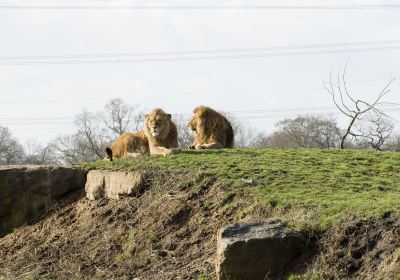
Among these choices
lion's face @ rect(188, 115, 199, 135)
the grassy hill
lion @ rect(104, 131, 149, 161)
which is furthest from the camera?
lion's face @ rect(188, 115, 199, 135)

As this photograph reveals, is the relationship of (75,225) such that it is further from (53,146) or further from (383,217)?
(53,146)

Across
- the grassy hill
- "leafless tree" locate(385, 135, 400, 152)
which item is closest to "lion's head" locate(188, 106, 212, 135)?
the grassy hill

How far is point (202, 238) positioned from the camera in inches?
481

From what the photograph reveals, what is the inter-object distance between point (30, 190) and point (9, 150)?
6070 cm

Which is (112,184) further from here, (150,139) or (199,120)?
(199,120)

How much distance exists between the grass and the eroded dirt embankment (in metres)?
0.28

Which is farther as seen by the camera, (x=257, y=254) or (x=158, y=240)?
(x=158, y=240)

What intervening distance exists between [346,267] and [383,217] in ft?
3.03

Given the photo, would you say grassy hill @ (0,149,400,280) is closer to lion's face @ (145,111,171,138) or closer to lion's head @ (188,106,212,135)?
lion's face @ (145,111,171,138)

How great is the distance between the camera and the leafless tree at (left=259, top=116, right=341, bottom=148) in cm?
6619

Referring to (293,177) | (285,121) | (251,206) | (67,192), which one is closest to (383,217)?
(251,206)

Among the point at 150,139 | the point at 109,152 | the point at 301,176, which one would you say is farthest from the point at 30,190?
the point at 301,176

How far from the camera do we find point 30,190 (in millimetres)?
16516

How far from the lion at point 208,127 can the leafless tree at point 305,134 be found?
4603 centimetres
